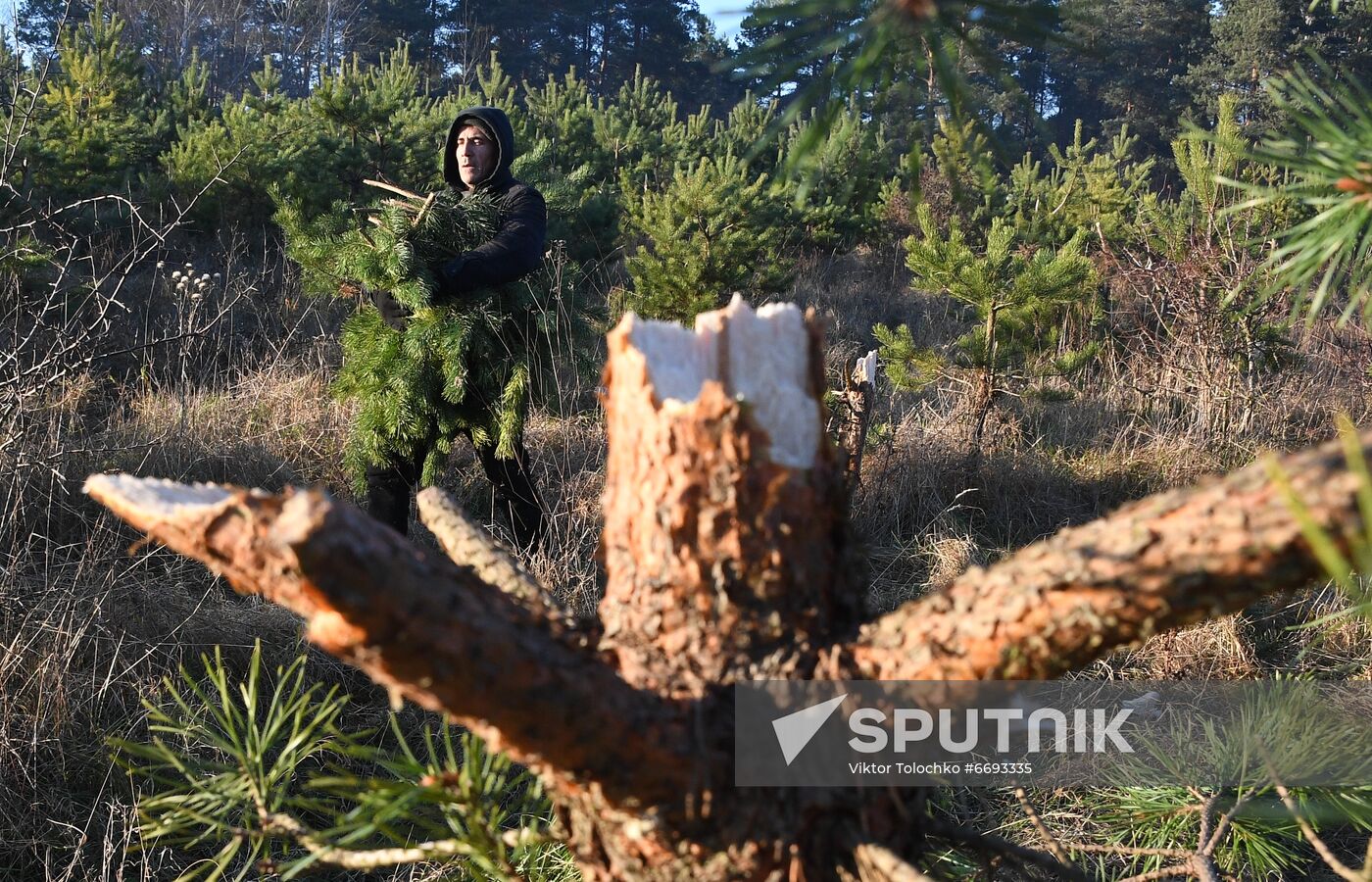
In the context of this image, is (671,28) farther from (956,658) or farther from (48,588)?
(956,658)

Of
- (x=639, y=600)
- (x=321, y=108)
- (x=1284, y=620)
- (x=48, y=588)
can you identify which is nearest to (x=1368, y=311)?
(x=639, y=600)

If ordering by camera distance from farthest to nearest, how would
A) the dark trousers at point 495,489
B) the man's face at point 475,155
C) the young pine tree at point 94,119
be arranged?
the young pine tree at point 94,119 → the man's face at point 475,155 → the dark trousers at point 495,489

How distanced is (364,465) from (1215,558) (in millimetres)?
3329

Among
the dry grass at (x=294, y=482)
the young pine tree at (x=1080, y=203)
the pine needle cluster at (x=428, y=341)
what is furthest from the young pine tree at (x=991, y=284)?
the young pine tree at (x=1080, y=203)

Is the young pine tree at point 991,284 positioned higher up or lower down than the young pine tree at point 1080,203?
lower down

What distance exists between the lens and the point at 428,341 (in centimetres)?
340

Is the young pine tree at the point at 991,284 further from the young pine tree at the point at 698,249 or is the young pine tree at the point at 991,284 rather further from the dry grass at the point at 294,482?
the young pine tree at the point at 698,249

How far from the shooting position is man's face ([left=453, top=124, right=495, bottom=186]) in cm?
369

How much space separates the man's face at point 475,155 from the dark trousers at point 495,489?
107cm

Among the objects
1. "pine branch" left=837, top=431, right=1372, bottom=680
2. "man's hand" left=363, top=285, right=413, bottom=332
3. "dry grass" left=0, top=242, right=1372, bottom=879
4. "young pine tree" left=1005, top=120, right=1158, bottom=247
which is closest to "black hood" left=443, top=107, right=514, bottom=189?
"man's hand" left=363, top=285, right=413, bottom=332

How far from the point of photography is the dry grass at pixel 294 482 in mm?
2533

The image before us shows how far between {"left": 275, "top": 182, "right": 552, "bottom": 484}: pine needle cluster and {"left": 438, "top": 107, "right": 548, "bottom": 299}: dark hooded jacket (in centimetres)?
7

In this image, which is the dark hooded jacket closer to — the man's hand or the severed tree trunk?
the man's hand

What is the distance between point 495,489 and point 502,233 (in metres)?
0.97
